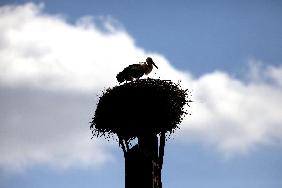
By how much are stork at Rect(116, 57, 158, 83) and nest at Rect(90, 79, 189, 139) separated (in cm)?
107

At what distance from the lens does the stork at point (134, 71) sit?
47.1 ft

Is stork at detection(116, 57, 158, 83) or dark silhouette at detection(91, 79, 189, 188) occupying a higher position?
stork at detection(116, 57, 158, 83)

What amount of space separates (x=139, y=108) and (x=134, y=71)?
2369 mm

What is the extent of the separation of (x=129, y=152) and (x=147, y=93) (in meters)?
7.26

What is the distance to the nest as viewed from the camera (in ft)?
40.4

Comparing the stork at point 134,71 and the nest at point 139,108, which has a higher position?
the stork at point 134,71

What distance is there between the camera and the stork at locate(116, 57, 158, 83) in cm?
1435

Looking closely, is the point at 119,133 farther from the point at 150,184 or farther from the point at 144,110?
the point at 150,184

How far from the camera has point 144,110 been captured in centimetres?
1252

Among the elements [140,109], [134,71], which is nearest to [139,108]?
[140,109]

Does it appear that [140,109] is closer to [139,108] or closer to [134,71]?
[139,108]

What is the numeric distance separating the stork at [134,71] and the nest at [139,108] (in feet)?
3.51

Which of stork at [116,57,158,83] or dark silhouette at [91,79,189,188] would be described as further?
stork at [116,57,158,83]

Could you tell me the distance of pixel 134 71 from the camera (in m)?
→ 14.6
